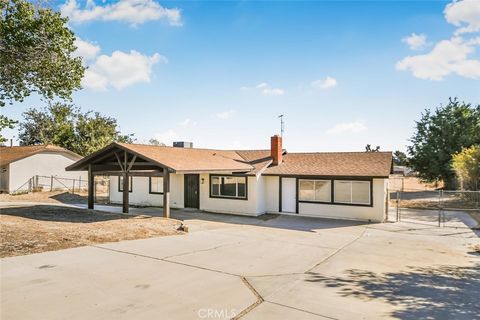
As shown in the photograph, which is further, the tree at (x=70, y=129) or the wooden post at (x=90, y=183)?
the tree at (x=70, y=129)

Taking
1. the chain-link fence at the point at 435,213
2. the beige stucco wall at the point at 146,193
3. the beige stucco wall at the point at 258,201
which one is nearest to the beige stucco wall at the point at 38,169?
the beige stucco wall at the point at 146,193

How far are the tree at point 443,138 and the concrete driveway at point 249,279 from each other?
26.6 m

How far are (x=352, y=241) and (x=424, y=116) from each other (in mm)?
33063

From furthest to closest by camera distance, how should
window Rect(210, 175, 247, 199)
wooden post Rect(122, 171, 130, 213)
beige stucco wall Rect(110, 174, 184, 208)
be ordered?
1. beige stucco wall Rect(110, 174, 184, 208)
2. window Rect(210, 175, 247, 199)
3. wooden post Rect(122, 171, 130, 213)

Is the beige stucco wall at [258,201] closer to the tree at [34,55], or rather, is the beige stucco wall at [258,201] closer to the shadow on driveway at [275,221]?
the shadow on driveway at [275,221]

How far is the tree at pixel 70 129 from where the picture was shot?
39.7 metres

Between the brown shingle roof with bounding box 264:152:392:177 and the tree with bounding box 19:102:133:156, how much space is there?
23567 millimetres

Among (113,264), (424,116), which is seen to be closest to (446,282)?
(113,264)

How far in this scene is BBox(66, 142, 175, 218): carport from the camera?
15648mm

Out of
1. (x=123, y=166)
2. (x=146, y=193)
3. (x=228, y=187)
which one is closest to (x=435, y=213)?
(x=228, y=187)

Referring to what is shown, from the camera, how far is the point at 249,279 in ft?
25.3

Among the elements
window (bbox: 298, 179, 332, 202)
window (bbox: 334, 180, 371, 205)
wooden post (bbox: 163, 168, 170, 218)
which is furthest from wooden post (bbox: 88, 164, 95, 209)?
window (bbox: 334, 180, 371, 205)

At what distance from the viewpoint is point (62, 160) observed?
31.6 meters

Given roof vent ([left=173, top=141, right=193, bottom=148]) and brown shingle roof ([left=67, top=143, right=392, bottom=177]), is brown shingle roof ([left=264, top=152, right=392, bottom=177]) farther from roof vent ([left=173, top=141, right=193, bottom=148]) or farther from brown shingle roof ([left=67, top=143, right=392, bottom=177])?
roof vent ([left=173, top=141, right=193, bottom=148])
